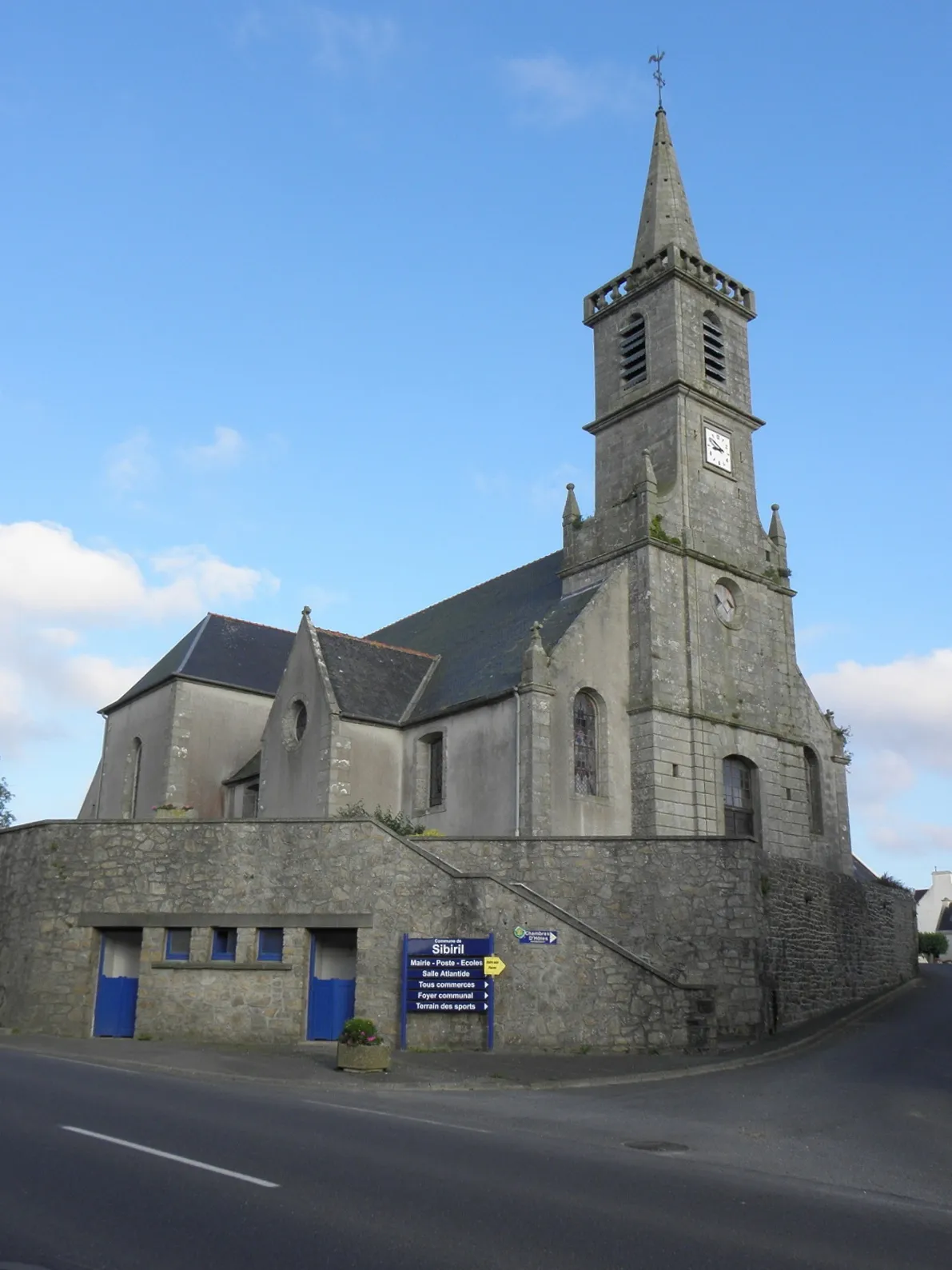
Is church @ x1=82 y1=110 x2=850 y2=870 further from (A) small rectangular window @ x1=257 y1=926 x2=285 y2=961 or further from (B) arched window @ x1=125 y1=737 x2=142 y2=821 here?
(A) small rectangular window @ x1=257 y1=926 x2=285 y2=961

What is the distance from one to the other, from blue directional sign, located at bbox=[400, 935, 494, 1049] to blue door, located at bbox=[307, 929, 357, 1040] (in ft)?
3.92

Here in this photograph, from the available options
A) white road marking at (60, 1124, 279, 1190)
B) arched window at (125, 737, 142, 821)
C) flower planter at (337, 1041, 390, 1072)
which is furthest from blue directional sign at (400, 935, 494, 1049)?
arched window at (125, 737, 142, 821)

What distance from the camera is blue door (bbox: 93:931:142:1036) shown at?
20.7m

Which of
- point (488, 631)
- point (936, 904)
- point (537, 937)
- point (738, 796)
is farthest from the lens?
point (936, 904)

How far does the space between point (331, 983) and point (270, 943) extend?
1.39 meters

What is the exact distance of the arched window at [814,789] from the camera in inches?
1206

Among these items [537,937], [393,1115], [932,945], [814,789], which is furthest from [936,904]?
[393,1115]

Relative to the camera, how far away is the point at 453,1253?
6438 mm

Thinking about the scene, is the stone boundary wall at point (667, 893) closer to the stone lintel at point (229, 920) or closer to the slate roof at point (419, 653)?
the stone lintel at point (229, 920)

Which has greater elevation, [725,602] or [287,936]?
[725,602]

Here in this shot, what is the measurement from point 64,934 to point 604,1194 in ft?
51.0

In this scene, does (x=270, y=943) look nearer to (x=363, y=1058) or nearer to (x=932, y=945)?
(x=363, y=1058)

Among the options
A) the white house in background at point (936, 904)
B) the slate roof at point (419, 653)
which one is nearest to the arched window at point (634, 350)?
the slate roof at point (419, 653)

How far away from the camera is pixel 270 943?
20453 mm
